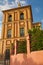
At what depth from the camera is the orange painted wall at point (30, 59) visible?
43.1 ft

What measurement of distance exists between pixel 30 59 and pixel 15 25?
16.0 m

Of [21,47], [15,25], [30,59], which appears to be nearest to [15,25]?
[15,25]

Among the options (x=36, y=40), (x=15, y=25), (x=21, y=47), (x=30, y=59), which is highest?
(x=15, y=25)

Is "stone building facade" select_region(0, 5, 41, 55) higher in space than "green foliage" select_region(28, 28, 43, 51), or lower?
higher

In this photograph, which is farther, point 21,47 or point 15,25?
point 15,25

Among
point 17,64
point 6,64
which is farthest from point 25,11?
point 17,64

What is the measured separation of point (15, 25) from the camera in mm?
29516

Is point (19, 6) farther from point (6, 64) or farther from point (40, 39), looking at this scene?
point (40, 39)

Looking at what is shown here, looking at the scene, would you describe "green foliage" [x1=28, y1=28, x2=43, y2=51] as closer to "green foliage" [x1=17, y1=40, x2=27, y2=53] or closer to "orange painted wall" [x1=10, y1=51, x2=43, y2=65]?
"orange painted wall" [x1=10, y1=51, x2=43, y2=65]

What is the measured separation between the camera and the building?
2836 centimetres

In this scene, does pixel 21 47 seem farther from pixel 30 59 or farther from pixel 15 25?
pixel 15 25

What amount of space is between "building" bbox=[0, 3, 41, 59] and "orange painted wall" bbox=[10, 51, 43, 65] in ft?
38.3

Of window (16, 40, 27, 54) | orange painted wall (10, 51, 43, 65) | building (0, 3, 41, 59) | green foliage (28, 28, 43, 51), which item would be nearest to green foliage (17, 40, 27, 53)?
window (16, 40, 27, 54)

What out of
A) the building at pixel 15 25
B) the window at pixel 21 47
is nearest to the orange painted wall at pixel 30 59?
the window at pixel 21 47
